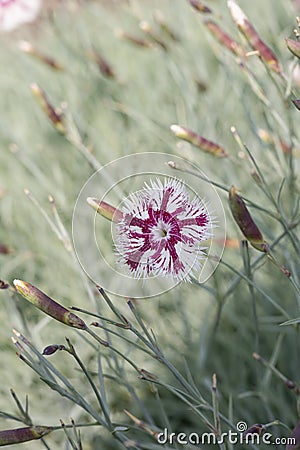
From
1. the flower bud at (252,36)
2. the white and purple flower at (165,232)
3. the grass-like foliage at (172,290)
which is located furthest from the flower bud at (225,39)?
the white and purple flower at (165,232)

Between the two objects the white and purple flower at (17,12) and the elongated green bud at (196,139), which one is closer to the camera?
the elongated green bud at (196,139)

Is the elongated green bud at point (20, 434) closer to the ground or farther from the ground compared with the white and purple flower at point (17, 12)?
closer to the ground

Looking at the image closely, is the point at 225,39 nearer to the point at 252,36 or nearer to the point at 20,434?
the point at 252,36

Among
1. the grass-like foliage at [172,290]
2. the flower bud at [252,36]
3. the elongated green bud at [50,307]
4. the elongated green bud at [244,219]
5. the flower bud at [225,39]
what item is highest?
the flower bud at [252,36]

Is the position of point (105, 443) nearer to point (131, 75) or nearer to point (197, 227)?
point (197, 227)

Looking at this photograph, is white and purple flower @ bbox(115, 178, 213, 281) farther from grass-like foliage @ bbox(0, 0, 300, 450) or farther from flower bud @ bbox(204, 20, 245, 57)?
flower bud @ bbox(204, 20, 245, 57)

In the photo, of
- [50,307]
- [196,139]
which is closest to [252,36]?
[196,139]

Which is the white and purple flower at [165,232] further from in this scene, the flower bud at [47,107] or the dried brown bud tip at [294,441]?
the flower bud at [47,107]
